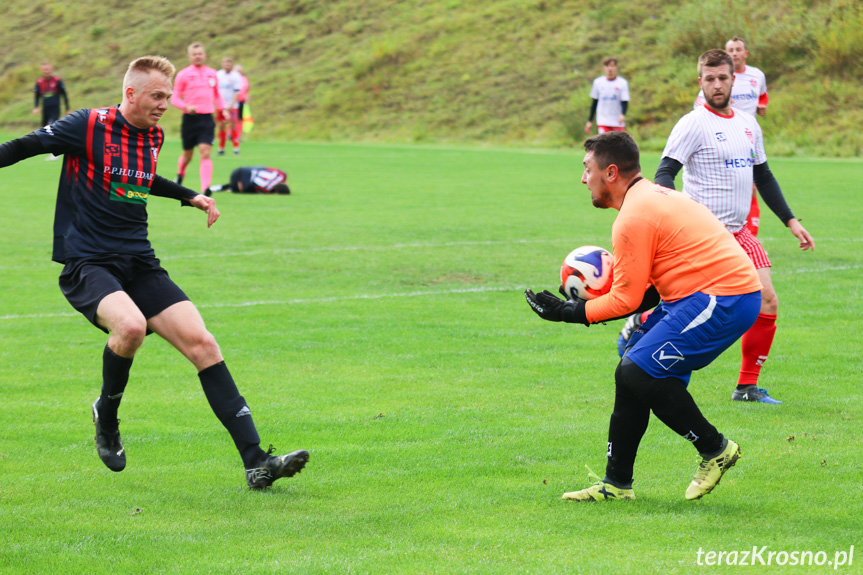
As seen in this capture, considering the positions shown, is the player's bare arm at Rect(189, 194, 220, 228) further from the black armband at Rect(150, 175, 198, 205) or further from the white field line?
the white field line

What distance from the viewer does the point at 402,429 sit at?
19.7 ft

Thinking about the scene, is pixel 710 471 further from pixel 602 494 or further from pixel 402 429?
pixel 402 429

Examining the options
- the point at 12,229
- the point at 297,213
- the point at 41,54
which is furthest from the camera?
the point at 41,54

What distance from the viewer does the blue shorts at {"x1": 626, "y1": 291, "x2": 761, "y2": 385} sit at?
457 centimetres

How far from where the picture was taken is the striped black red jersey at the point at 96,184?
523cm

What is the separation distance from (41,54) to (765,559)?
58737mm

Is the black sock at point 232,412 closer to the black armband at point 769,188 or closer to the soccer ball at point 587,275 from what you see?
the soccer ball at point 587,275

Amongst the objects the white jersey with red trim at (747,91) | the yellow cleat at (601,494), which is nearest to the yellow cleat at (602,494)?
the yellow cleat at (601,494)

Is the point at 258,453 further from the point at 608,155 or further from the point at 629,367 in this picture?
the point at 608,155

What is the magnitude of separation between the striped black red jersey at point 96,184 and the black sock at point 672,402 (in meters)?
2.63

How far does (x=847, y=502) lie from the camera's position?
4.67 metres

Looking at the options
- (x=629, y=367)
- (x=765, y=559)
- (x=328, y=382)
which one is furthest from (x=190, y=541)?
(x=328, y=382)

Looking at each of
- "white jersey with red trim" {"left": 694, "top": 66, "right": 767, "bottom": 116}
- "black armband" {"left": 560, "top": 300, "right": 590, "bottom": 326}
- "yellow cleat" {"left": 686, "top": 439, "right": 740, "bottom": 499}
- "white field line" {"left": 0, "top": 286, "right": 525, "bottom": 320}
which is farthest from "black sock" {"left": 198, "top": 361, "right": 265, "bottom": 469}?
"white jersey with red trim" {"left": 694, "top": 66, "right": 767, "bottom": 116}

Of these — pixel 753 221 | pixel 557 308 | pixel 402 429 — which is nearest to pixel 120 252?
pixel 402 429
